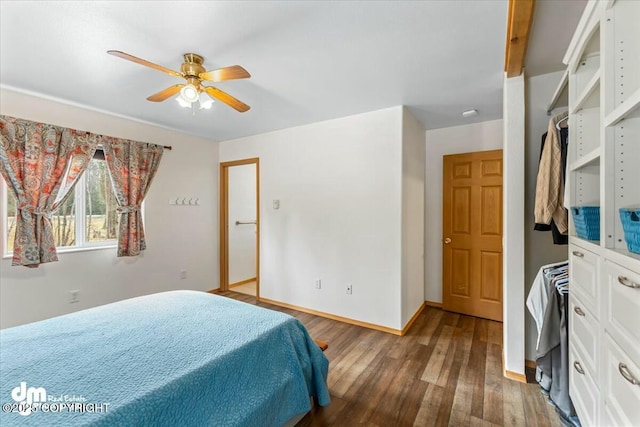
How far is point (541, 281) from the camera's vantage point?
183cm

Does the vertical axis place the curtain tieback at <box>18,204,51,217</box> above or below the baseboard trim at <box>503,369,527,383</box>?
above

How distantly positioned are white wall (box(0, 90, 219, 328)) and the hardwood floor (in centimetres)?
215

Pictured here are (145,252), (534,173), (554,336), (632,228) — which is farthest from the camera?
(145,252)

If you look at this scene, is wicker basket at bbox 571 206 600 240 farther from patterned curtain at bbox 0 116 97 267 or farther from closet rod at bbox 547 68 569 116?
patterned curtain at bbox 0 116 97 267

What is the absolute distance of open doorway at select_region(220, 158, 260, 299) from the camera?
434cm

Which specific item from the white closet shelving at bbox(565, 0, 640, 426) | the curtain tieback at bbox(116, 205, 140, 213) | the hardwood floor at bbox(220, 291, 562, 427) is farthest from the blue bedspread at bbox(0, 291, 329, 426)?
the curtain tieback at bbox(116, 205, 140, 213)

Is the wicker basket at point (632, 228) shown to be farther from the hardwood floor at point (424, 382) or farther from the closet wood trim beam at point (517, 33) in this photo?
the hardwood floor at point (424, 382)

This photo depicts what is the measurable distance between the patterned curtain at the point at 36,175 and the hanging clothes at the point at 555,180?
4.14 m

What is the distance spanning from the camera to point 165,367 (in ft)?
3.83

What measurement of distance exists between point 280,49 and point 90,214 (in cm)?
289

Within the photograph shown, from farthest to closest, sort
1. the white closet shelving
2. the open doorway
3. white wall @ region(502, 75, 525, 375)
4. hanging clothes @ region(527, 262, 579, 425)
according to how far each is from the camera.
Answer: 1. the open doorway
2. white wall @ region(502, 75, 525, 375)
3. hanging clothes @ region(527, 262, 579, 425)
4. the white closet shelving

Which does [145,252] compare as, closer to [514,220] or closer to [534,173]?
[514,220]

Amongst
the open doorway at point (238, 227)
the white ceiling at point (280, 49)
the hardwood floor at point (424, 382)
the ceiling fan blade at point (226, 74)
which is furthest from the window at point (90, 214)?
the hardwood floor at point (424, 382)

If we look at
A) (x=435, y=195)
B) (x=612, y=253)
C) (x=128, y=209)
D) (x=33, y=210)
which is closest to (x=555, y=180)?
A: (x=612, y=253)
